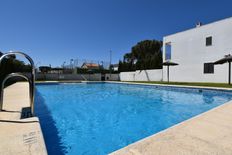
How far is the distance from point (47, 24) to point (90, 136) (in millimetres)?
15021

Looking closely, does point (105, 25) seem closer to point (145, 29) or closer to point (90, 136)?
point (145, 29)

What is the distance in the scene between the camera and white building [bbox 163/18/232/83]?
13.8m

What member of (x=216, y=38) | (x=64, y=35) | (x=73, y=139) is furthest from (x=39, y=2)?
(x=216, y=38)

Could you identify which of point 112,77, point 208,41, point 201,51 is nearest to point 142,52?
point 112,77

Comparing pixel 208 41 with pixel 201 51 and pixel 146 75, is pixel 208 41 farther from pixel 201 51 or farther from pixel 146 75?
pixel 146 75

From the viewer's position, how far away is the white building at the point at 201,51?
13793mm

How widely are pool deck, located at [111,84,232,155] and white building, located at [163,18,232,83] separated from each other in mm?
12859

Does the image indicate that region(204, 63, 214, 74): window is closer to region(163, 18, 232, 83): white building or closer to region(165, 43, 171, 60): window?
region(163, 18, 232, 83): white building

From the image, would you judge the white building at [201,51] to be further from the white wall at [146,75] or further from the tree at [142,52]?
the tree at [142,52]

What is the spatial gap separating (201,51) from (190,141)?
15.3 meters

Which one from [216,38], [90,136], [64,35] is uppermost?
[64,35]

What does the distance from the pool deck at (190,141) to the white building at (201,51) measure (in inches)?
506

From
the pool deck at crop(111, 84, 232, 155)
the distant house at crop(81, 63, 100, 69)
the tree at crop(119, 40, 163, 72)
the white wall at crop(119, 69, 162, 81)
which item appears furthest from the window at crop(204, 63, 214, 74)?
the distant house at crop(81, 63, 100, 69)

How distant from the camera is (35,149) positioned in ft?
6.62
